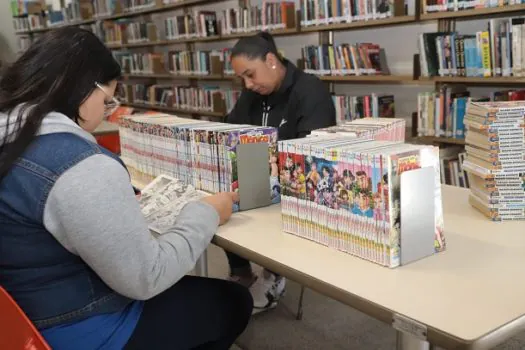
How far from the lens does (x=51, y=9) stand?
8484 mm

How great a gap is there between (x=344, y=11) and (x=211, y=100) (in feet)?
6.24

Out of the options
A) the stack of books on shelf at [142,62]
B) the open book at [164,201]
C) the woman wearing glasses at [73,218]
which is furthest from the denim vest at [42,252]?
the stack of books on shelf at [142,62]

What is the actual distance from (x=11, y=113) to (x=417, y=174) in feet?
2.72

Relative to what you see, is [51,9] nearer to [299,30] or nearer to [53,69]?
[299,30]

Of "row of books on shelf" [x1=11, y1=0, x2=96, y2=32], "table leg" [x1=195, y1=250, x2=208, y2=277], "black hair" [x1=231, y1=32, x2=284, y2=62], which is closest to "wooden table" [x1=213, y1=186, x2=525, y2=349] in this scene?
"table leg" [x1=195, y1=250, x2=208, y2=277]

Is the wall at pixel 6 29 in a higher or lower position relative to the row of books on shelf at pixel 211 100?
higher

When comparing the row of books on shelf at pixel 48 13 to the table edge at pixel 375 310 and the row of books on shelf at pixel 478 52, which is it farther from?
the table edge at pixel 375 310

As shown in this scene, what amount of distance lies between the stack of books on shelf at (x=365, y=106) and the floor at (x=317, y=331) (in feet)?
5.50

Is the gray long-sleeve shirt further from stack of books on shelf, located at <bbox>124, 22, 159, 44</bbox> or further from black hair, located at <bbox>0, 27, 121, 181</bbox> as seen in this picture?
stack of books on shelf, located at <bbox>124, 22, 159, 44</bbox>

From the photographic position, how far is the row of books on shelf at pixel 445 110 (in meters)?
3.21

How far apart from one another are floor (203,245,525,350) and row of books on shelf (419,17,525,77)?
1522mm

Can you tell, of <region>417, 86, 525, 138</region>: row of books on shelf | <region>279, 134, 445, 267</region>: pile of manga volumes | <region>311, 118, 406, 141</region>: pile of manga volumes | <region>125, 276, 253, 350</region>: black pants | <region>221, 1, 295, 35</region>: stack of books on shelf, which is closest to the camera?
<region>279, 134, 445, 267</region>: pile of manga volumes

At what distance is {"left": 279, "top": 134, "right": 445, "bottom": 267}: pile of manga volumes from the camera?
108 centimetres

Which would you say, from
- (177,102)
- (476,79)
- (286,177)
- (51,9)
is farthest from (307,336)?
(51,9)
